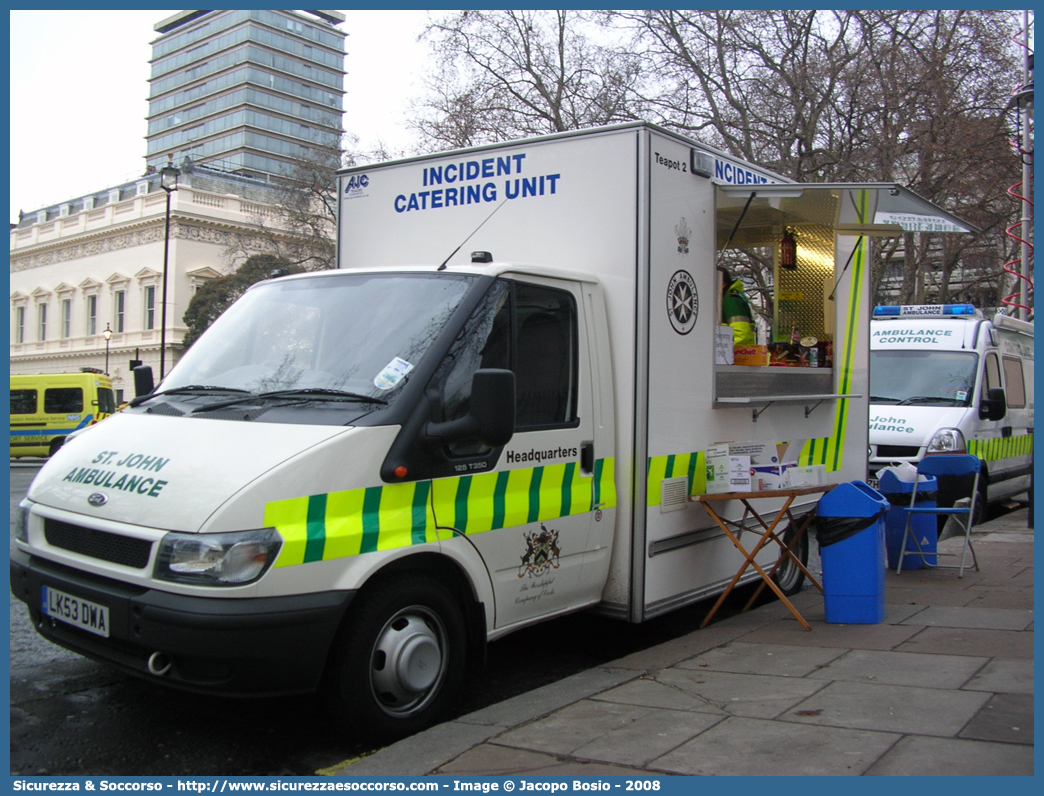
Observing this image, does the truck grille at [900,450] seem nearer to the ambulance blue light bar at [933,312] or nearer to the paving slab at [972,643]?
the ambulance blue light bar at [933,312]

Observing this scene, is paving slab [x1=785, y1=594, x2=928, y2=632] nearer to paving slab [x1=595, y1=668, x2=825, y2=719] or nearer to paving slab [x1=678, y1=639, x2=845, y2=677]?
paving slab [x1=678, y1=639, x2=845, y2=677]

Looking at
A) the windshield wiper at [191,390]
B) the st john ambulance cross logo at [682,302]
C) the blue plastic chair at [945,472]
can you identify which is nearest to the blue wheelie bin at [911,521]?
the blue plastic chair at [945,472]

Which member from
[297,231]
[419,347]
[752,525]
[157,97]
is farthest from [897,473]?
[157,97]

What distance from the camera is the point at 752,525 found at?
22.6ft

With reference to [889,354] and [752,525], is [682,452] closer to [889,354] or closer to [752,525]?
[752,525]

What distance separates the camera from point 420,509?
4312 mm

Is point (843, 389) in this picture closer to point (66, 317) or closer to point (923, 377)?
point (923, 377)

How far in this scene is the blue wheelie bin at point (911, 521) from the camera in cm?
839

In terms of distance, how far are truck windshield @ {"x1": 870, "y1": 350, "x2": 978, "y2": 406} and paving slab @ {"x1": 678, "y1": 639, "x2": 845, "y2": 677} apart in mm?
6681

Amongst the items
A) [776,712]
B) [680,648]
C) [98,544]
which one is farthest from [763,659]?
[98,544]

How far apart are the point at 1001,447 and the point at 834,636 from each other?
7.75 meters

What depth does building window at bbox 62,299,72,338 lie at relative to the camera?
207 ft

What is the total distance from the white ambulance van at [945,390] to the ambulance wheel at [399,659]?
7535 millimetres

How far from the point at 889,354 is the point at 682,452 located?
7213mm
